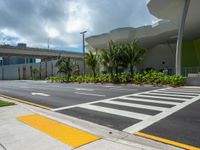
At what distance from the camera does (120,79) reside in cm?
2495

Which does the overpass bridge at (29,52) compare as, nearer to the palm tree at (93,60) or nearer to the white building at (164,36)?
the white building at (164,36)

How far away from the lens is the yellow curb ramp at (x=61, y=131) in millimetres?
4699

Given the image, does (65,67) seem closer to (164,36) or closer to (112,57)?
(112,57)

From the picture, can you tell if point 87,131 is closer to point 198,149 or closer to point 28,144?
point 28,144

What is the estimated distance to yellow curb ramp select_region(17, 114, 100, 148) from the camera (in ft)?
15.4

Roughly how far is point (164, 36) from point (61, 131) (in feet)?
109

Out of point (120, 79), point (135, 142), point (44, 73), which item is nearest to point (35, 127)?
point (135, 142)

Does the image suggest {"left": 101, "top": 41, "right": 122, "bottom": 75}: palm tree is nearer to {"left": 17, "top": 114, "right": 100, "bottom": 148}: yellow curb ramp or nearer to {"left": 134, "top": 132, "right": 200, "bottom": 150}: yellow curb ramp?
{"left": 17, "top": 114, "right": 100, "bottom": 148}: yellow curb ramp

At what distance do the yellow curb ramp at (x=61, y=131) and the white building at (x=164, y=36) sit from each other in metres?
17.4

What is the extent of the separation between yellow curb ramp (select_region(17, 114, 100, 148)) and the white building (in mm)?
17392

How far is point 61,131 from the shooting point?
5492 millimetres

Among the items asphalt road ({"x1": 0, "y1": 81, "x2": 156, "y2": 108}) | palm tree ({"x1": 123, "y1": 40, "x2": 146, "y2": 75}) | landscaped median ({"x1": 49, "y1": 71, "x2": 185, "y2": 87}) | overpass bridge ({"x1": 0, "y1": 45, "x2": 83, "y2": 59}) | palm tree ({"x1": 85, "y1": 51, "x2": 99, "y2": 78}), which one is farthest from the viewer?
overpass bridge ({"x1": 0, "y1": 45, "x2": 83, "y2": 59})

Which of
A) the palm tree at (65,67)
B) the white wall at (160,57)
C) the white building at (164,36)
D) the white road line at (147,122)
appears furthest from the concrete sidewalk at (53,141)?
the white wall at (160,57)

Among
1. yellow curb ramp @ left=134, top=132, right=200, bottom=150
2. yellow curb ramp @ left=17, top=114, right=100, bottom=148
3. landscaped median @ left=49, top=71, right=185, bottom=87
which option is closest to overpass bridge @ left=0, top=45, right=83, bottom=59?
landscaped median @ left=49, top=71, right=185, bottom=87
